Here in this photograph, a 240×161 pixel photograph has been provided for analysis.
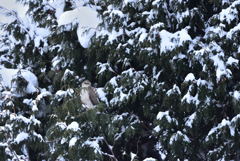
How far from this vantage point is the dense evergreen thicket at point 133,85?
6.87 metres

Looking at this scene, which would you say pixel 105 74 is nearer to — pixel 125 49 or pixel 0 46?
pixel 125 49

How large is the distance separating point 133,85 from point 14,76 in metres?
1.87

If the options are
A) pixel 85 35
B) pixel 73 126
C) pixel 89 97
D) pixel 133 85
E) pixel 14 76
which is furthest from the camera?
pixel 14 76

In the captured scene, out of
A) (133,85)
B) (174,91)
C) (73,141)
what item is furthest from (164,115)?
(73,141)

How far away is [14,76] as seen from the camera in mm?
7836

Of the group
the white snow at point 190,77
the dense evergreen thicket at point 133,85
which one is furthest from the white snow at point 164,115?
the white snow at point 190,77

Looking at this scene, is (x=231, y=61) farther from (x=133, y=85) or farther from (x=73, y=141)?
(x=73, y=141)

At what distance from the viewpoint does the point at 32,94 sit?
8.26 metres

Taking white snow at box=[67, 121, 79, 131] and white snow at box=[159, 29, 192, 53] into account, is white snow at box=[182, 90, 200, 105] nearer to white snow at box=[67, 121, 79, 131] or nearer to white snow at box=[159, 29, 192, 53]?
white snow at box=[159, 29, 192, 53]

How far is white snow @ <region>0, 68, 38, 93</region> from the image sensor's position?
7926 millimetres

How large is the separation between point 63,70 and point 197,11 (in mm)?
2290

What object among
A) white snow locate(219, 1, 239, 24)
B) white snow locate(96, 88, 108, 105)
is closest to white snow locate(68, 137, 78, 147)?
white snow locate(96, 88, 108, 105)

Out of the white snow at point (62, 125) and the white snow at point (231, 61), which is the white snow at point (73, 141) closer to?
the white snow at point (62, 125)

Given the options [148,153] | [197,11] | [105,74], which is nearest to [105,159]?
[148,153]
